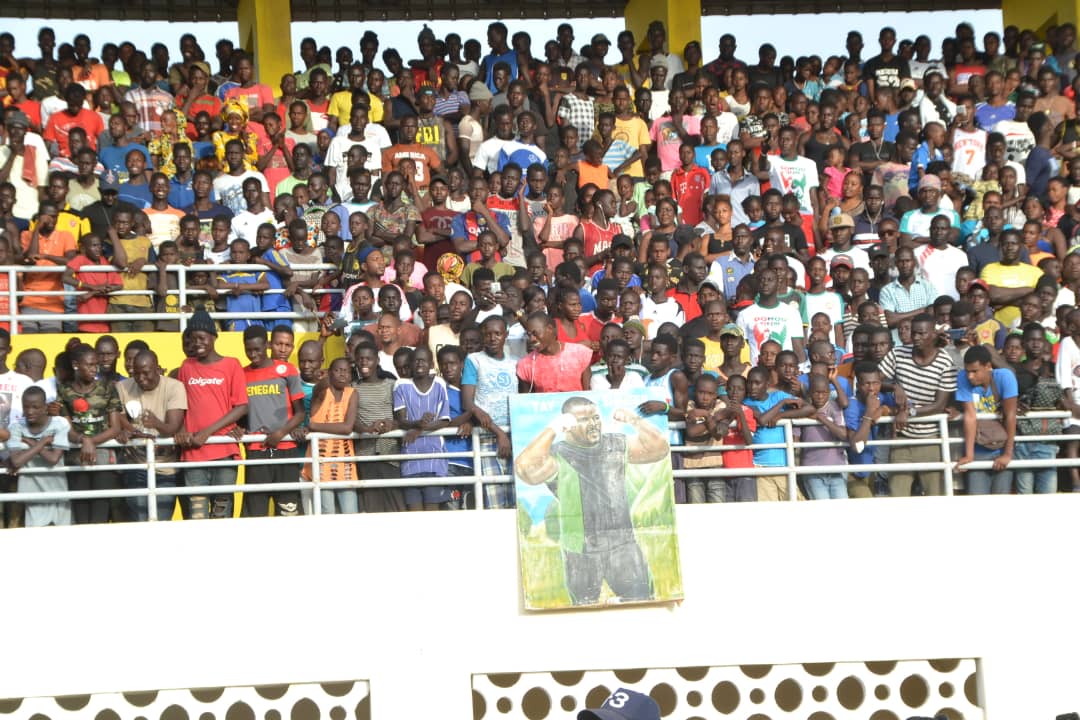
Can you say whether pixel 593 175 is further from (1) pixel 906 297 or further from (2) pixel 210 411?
(2) pixel 210 411

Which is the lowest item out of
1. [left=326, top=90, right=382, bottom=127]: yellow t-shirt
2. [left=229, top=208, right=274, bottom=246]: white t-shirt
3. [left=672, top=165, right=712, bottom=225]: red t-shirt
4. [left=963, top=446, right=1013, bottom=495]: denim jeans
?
[left=963, top=446, right=1013, bottom=495]: denim jeans

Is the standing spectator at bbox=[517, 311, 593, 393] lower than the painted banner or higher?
higher

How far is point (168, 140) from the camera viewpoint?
47.2 feet

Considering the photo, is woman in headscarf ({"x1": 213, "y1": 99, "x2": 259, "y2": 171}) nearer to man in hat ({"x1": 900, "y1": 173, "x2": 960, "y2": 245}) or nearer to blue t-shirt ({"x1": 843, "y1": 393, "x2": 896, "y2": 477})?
man in hat ({"x1": 900, "y1": 173, "x2": 960, "y2": 245})

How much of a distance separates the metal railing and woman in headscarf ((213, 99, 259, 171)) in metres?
4.24

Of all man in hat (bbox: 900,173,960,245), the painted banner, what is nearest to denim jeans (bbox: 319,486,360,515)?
the painted banner

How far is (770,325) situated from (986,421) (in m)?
1.77

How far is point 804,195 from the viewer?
14461 mm

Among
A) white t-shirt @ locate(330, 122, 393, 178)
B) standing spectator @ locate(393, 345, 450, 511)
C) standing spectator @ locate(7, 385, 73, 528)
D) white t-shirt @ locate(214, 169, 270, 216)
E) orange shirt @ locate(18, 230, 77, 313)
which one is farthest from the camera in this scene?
white t-shirt @ locate(330, 122, 393, 178)

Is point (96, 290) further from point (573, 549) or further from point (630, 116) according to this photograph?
point (630, 116)

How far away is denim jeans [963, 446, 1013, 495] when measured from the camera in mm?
11430

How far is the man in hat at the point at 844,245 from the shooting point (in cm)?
1349

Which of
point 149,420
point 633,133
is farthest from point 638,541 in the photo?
point 633,133

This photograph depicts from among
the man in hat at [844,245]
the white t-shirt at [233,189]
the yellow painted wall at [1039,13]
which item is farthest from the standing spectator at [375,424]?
the yellow painted wall at [1039,13]
